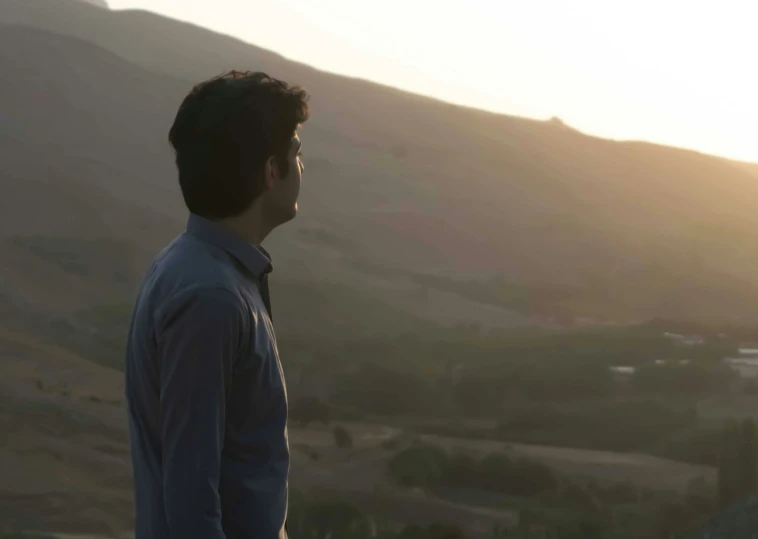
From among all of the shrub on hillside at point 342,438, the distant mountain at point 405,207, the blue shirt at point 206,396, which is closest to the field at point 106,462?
the shrub on hillside at point 342,438

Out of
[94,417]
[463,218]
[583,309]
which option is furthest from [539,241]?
[94,417]

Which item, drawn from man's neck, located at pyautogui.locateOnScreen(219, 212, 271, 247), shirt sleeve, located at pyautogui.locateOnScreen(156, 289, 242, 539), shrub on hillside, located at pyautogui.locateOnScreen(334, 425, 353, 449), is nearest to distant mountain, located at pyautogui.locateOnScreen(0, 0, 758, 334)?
shrub on hillside, located at pyautogui.locateOnScreen(334, 425, 353, 449)

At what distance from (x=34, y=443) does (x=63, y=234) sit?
1283 cm

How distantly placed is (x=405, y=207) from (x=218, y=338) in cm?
3702

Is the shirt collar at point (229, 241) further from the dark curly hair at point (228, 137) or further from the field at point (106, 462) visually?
the field at point (106, 462)

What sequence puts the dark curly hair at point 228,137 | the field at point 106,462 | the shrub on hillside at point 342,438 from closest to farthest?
the dark curly hair at point 228,137 < the field at point 106,462 < the shrub on hillside at point 342,438

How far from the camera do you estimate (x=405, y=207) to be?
38875 mm

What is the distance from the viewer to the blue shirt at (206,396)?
1.95m

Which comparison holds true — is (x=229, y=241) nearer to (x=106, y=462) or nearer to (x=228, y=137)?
(x=228, y=137)

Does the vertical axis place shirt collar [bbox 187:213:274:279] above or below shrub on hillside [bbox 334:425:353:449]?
above

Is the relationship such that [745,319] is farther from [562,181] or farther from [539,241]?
[562,181]

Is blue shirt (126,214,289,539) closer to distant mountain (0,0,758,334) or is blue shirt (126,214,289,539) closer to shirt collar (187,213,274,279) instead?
shirt collar (187,213,274,279)

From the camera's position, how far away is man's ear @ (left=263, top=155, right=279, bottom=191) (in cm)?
219

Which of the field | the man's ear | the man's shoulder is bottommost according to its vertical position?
the field
